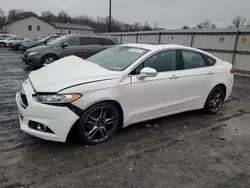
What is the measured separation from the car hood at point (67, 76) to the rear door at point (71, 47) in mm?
5787

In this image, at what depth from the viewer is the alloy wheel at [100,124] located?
306cm

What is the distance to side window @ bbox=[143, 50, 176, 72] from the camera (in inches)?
142

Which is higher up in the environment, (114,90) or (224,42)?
(224,42)

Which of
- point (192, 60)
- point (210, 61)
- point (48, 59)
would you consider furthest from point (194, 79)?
point (48, 59)

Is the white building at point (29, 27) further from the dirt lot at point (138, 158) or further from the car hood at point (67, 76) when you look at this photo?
the car hood at point (67, 76)

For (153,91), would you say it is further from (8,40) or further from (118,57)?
(8,40)

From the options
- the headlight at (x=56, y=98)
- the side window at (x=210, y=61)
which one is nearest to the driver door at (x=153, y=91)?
the headlight at (x=56, y=98)

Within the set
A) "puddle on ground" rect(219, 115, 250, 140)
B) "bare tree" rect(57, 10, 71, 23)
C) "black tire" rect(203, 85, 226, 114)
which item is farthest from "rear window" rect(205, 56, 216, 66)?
"bare tree" rect(57, 10, 71, 23)

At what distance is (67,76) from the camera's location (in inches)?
121

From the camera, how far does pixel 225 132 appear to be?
394 centimetres

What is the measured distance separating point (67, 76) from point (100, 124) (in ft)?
2.93

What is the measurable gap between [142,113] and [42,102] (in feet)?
5.39

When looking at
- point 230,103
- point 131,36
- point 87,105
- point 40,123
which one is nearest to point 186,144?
point 87,105

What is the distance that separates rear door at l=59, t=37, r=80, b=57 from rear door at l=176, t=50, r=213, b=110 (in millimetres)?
6329
